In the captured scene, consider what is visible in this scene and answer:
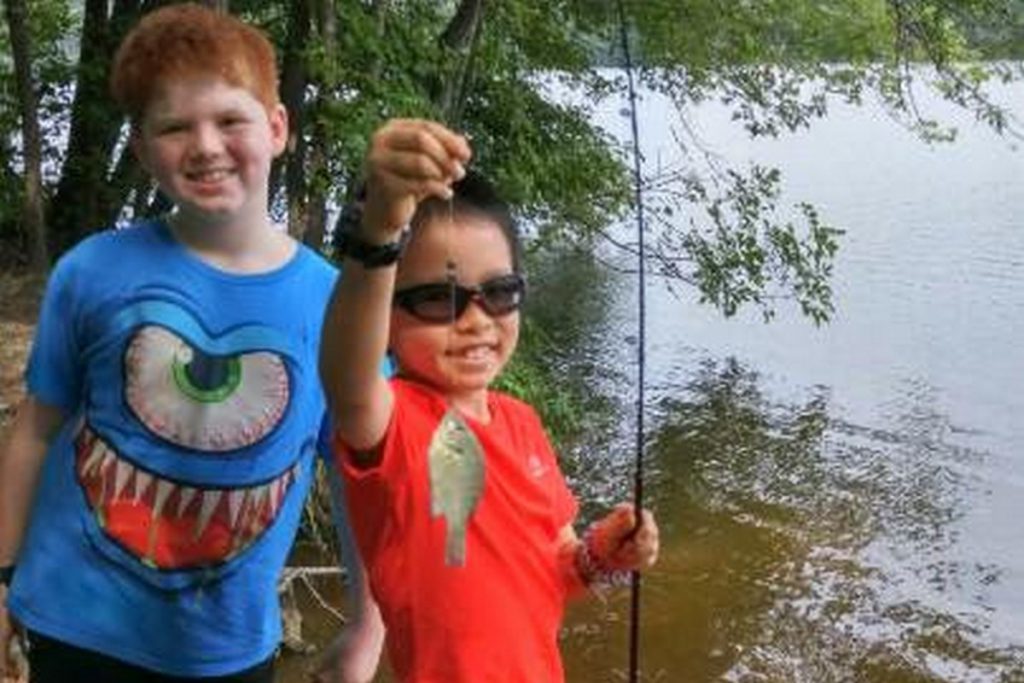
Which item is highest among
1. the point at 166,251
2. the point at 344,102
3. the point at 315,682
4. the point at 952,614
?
the point at 344,102

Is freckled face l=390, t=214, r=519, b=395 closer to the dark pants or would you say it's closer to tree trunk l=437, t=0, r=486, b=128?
the dark pants

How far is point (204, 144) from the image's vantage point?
6.39ft

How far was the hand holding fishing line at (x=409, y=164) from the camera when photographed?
4.72 feet

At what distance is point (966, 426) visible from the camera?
534 inches

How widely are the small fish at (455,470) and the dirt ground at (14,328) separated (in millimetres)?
4265

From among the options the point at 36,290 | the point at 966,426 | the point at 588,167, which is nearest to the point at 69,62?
the point at 36,290

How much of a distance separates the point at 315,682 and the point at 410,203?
3.58ft

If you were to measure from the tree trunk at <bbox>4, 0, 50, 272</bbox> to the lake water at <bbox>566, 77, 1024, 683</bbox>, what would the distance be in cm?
385

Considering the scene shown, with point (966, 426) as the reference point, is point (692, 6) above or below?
above

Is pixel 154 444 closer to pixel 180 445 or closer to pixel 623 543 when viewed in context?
pixel 180 445

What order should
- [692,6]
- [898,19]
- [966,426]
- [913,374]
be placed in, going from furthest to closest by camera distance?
1. [913,374]
2. [966,426]
3. [692,6]
4. [898,19]

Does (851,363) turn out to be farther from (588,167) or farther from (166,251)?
(166,251)

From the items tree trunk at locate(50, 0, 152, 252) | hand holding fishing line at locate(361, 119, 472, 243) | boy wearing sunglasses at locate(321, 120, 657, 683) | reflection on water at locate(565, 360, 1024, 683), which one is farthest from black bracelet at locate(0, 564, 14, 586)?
tree trunk at locate(50, 0, 152, 252)

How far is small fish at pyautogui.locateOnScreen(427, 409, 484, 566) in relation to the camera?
156 cm
